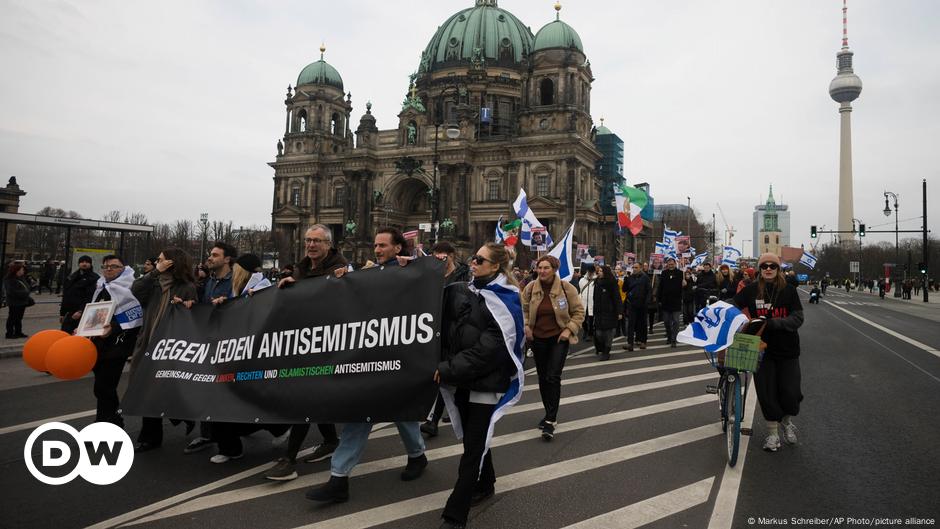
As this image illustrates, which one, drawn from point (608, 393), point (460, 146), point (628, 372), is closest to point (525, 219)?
point (628, 372)

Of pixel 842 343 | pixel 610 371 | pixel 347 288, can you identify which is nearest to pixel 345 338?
pixel 347 288

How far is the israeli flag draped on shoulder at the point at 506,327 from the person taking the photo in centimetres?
421

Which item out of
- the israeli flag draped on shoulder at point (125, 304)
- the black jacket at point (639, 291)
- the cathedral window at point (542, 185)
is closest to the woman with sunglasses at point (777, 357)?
the israeli flag draped on shoulder at point (125, 304)

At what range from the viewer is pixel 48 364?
Answer: 5.57m

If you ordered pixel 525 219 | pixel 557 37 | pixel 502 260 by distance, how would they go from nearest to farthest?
pixel 502 260
pixel 525 219
pixel 557 37

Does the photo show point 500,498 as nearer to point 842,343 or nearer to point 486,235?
point 842,343

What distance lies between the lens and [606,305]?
12023 millimetres

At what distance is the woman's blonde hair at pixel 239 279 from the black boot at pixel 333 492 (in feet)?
7.22

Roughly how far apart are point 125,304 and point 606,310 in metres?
8.78

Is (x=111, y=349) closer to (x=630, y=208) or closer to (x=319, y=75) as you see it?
(x=630, y=208)

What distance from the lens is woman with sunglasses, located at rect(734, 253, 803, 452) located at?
19.6ft

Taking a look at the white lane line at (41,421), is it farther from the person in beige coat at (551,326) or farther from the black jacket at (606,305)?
the black jacket at (606,305)

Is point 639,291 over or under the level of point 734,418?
over

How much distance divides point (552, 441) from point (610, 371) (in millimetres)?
4722
